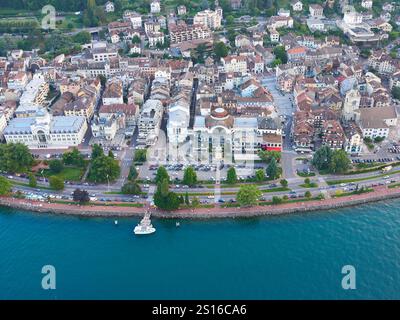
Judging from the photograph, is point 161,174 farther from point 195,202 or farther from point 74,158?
point 74,158

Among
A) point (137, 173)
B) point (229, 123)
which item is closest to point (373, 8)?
point (229, 123)

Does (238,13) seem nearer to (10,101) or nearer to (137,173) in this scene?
(10,101)

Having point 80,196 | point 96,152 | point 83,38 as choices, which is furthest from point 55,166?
point 83,38

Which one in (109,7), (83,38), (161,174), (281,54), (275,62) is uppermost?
(109,7)

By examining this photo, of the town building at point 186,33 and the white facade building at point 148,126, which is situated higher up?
the town building at point 186,33

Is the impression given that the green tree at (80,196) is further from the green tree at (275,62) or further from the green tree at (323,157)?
the green tree at (275,62)

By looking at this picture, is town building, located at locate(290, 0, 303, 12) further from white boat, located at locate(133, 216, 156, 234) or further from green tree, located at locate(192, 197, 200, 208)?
white boat, located at locate(133, 216, 156, 234)

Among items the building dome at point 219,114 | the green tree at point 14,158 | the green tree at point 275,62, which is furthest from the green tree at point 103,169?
the green tree at point 275,62
